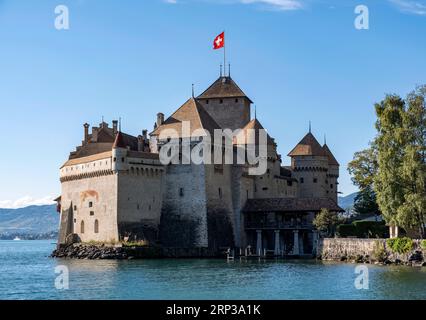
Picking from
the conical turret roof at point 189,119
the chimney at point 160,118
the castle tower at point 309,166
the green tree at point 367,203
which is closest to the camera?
the conical turret roof at point 189,119

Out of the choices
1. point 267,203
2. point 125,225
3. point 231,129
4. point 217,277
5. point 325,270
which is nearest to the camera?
point 217,277

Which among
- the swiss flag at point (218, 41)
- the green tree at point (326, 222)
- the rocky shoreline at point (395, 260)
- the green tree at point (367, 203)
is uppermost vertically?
the swiss flag at point (218, 41)

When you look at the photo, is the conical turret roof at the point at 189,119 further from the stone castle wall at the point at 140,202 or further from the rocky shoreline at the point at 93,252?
the rocky shoreline at the point at 93,252

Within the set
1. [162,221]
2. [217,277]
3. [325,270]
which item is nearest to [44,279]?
[217,277]

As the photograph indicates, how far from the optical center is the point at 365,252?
5147 cm

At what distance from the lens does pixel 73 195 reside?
218 feet

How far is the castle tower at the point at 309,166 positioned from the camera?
74.6 metres

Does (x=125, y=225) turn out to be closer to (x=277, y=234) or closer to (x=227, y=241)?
(x=227, y=241)

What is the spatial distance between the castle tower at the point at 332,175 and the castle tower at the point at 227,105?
11.2m

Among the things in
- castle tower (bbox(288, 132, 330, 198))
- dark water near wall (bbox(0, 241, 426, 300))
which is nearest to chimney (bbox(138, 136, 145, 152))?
dark water near wall (bbox(0, 241, 426, 300))

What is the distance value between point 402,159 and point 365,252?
801cm

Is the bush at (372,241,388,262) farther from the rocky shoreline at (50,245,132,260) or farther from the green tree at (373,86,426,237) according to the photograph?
the rocky shoreline at (50,245,132,260)

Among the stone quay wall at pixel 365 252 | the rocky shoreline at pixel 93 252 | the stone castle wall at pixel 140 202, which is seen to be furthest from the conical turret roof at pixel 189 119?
the stone quay wall at pixel 365 252

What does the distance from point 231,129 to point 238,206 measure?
10119 mm
